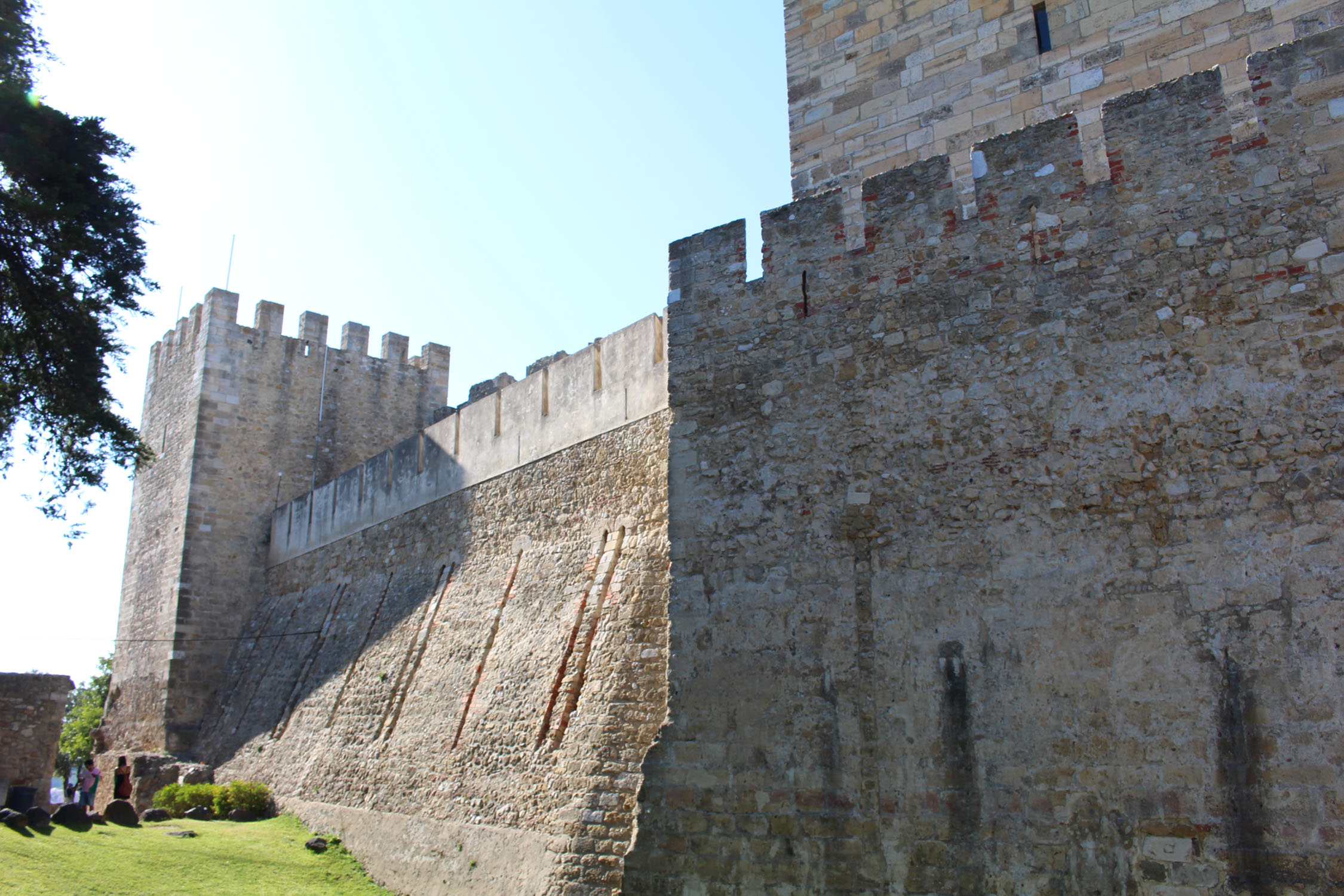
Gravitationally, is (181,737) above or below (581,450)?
below

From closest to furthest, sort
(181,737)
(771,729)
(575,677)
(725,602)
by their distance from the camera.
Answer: (771,729), (725,602), (575,677), (181,737)

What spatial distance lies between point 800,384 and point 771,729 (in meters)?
2.19

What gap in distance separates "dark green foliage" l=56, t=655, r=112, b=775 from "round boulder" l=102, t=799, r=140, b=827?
16.1 m

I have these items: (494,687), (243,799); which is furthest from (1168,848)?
(243,799)

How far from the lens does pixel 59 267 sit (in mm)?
7492

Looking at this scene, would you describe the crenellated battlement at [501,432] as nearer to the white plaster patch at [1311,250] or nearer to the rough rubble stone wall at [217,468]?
the rough rubble stone wall at [217,468]

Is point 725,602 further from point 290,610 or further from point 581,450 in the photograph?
point 290,610

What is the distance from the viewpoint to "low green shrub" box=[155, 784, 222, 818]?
1266cm

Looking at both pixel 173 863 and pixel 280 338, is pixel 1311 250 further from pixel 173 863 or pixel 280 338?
pixel 280 338

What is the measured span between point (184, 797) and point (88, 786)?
4.45 meters

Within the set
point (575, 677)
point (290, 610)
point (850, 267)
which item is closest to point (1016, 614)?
point (850, 267)

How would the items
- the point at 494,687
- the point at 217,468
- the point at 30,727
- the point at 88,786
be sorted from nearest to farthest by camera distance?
the point at 494,687, the point at 30,727, the point at 88,786, the point at 217,468

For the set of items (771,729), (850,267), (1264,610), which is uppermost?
(850,267)

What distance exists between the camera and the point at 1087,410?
5496mm
